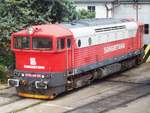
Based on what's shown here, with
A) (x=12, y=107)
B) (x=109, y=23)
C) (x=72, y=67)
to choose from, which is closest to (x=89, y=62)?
(x=72, y=67)

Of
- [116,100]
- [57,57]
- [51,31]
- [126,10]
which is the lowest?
[116,100]

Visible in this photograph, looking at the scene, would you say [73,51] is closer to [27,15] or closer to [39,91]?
[39,91]

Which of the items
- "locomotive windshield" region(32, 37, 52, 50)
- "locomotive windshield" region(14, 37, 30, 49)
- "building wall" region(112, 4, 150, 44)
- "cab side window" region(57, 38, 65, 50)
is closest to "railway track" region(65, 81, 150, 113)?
"cab side window" region(57, 38, 65, 50)

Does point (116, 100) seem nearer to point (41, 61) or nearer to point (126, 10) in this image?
point (41, 61)

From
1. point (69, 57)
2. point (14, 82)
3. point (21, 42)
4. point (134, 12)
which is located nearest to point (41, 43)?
point (21, 42)

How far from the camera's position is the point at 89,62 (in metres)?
21.5

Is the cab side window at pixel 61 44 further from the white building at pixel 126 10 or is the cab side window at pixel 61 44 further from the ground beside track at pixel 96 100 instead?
the white building at pixel 126 10

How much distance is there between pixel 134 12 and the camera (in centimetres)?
3775

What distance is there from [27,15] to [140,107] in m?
8.10

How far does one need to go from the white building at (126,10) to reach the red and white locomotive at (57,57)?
15.0 metres

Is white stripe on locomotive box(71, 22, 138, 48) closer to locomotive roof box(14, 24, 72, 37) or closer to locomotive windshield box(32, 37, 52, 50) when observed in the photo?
locomotive roof box(14, 24, 72, 37)

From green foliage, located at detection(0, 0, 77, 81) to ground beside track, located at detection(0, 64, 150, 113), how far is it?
2.67 metres

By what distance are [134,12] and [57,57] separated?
19389 millimetres

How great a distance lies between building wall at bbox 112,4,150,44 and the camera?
3725cm
